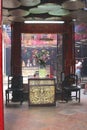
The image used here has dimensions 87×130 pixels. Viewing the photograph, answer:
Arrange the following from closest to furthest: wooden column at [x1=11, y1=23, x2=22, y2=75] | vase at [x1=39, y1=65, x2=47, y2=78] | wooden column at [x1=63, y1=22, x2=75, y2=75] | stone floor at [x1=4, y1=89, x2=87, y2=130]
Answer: stone floor at [x1=4, y1=89, x2=87, y2=130]
vase at [x1=39, y1=65, x2=47, y2=78]
wooden column at [x1=11, y1=23, x2=22, y2=75]
wooden column at [x1=63, y1=22, x2=75, y2=75]

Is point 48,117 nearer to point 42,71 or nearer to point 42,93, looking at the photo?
point 42,93

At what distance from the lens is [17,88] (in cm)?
998

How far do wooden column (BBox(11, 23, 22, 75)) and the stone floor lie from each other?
47.8 inches

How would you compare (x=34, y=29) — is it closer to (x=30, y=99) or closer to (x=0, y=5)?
(x=30, y=99)

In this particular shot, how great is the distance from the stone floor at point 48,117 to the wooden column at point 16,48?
1214 mm

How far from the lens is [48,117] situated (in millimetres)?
7555

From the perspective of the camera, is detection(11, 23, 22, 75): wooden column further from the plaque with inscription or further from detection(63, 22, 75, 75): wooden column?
detection(63, 22, 75, 75): wooden column

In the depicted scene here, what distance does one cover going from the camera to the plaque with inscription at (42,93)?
30.5 feet

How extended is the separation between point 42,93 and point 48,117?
5.86 feet

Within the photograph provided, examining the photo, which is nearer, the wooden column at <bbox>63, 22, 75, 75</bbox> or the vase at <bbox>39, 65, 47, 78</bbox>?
the vase at <bbox>39, 65, 47, 78</bbox>

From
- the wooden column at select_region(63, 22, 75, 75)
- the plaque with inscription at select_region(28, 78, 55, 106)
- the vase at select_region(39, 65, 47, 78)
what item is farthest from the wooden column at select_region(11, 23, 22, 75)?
the wooden column at select_region(63, 22, 75, 75)

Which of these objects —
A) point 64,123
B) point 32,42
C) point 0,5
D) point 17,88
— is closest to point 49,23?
point 32,42

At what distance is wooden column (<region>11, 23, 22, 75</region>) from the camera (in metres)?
10.3

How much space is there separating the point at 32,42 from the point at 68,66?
182 cm
